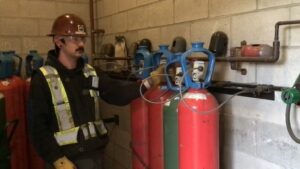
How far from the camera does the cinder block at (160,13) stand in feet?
7.11

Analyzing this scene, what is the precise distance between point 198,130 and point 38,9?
7.36 feet

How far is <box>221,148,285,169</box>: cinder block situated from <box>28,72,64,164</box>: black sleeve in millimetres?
894

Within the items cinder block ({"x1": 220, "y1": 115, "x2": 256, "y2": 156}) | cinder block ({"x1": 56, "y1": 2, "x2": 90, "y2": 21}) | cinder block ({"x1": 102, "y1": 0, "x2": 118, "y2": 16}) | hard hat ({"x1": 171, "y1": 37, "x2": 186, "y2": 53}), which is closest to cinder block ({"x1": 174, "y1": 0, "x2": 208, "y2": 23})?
hard hat ({"x1": 171, "y1": 37, "x2": 186, "y2": 53})

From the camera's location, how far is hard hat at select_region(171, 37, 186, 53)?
195 cm

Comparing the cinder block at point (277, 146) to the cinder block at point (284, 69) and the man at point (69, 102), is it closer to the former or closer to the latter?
the cinder block at point (284, 69)

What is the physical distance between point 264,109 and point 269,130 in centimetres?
10

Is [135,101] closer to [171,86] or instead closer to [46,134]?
[171,86]

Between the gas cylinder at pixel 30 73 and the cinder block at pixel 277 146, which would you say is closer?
the cinder block at pixel 277 146

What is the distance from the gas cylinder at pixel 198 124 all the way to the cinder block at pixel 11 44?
2.04m

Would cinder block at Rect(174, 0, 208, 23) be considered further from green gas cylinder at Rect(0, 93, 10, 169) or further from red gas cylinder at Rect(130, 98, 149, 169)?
green gas cylinder at Rect(0, 93, 10, 169)

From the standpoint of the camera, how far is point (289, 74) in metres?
1.41

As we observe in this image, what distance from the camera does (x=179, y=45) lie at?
77.7 inches

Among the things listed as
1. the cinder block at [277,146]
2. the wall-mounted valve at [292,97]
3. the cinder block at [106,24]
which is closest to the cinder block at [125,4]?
the cinder block at [106,24]

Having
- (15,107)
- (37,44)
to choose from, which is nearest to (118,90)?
(15,107)
